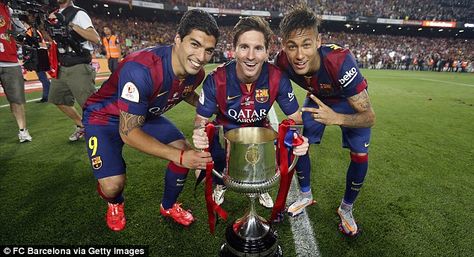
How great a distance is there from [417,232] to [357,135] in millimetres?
942

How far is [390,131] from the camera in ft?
17.7

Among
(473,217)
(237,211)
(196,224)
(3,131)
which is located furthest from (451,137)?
(3,131)

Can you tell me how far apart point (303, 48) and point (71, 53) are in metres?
3.23

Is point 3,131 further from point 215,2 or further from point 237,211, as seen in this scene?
point 215,2

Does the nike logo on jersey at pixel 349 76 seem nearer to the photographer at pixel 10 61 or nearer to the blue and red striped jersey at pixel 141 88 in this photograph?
the blue and red striped jersey at pixel 141 88

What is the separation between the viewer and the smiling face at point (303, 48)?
218 cm

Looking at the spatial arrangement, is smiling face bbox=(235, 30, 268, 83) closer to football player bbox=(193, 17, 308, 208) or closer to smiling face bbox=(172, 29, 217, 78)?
football player bbox=(193, 17, 308, 208)

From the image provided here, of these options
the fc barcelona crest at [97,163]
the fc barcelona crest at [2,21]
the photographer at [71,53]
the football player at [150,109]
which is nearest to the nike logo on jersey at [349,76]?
the football player at [150,109]

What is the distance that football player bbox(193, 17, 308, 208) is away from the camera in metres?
2.20

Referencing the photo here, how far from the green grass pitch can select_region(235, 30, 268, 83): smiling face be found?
1.35 metres

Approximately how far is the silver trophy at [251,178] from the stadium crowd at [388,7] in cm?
3455

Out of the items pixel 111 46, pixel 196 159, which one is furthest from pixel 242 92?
pixel 111 46

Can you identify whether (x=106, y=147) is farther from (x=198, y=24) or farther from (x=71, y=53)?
(x=71, y=53)

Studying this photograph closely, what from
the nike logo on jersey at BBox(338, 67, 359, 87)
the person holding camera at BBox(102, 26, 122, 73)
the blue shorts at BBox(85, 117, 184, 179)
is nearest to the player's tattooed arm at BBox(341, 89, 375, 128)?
the nike logo on jersey at BBox(338, 67, 359, 87)
